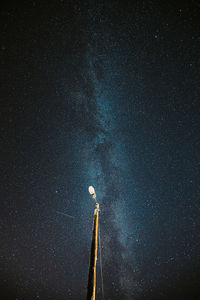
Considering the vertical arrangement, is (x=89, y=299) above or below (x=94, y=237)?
below

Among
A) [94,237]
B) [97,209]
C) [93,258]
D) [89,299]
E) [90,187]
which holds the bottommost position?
[89,299]

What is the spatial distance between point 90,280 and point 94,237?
734mm

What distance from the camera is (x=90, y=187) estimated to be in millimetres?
4141

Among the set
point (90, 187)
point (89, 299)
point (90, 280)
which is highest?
point (90, 187)

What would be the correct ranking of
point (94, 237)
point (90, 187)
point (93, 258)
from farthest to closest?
point (90, 187) < point (94, 237) < point (93, 258)

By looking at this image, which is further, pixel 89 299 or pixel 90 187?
pixel 90 187

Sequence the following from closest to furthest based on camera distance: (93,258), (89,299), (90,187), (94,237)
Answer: (89,299)
(93,258)
(94,237)
(90,187)

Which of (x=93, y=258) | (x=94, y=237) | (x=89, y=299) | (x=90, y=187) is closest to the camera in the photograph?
(x=89, y=299)

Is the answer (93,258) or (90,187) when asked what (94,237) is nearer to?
(93,258)

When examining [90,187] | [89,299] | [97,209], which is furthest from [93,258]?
[90,187]

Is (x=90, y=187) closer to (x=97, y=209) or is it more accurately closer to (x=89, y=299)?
(x=97, y=209)

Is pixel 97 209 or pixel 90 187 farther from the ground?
pixel 90 187

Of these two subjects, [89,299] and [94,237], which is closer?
[89,299]

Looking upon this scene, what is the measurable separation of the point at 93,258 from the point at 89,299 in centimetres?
66
